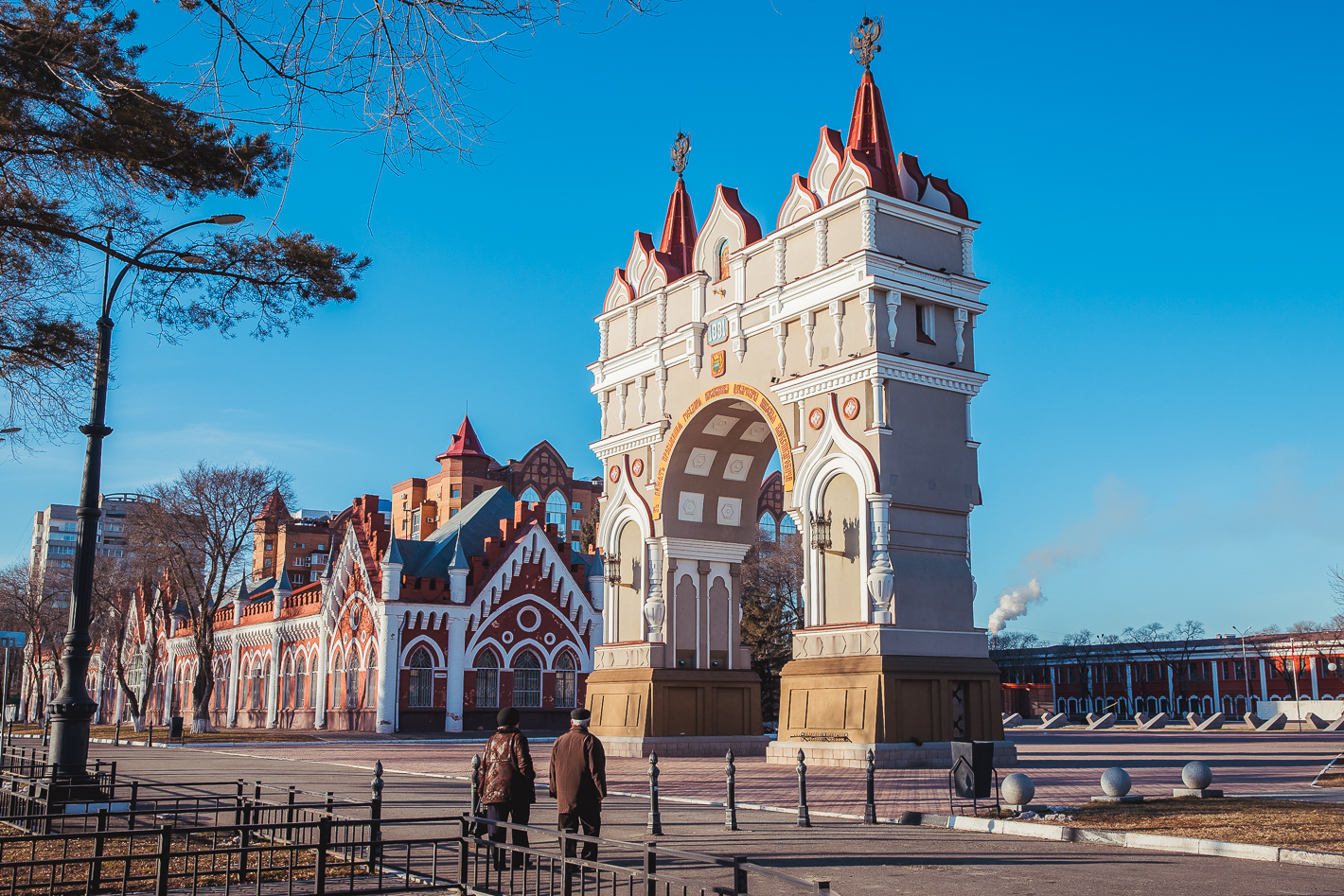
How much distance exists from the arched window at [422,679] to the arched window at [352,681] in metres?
3.77

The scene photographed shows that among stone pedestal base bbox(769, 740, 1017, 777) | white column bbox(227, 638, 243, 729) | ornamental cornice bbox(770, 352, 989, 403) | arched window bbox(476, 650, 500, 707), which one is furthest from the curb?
white column bbox(227, 638, 243, 729)

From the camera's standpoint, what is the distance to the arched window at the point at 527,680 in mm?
54844

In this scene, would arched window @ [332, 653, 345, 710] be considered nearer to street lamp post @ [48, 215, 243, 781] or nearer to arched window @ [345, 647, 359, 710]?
arched window @ [345, 647, 359, 710]

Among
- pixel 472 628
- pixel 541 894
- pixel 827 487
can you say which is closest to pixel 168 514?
pixel 472 628

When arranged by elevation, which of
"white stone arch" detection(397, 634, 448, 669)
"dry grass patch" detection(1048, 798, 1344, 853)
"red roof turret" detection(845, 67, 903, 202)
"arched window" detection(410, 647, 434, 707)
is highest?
"red roof turret" detection(845, 67, 903, 202)

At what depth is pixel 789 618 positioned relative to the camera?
5816cm

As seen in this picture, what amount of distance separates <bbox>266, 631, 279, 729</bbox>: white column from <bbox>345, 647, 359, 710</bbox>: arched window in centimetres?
1037

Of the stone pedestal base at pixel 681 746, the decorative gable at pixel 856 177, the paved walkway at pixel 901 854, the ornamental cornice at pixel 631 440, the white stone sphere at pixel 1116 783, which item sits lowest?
the stone pedestal base at pixel 681 746

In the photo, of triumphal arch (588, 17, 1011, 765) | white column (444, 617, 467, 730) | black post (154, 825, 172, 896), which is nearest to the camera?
black post (154, 825, 172, 896)

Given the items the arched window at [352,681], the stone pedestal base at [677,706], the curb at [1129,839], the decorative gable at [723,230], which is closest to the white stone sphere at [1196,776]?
the curb at [1129,839]

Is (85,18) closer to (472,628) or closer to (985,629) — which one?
(985,629)

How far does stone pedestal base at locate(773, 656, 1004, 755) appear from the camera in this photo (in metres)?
25.3

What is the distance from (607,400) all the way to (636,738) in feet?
36.7

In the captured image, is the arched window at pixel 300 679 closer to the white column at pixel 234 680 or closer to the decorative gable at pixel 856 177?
the white column at pixel 234 680
